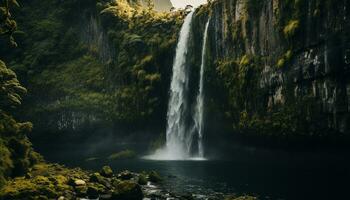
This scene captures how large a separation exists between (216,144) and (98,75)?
100ft

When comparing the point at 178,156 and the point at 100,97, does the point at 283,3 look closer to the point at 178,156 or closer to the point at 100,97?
the point at 178,156

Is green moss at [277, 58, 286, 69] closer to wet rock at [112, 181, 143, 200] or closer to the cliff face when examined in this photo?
the cliff face

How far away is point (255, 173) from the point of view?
4194cm

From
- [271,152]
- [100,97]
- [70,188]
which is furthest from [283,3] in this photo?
[100,97]

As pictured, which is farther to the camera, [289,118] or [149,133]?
[149,133]

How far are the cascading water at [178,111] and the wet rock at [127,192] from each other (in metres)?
31.5

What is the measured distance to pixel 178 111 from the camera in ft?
214

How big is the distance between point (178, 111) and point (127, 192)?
36.1 metres

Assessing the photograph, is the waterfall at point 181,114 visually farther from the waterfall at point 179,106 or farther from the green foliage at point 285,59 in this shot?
the green foliage at point 285,59

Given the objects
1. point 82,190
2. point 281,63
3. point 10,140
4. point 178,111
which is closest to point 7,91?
point 10,140

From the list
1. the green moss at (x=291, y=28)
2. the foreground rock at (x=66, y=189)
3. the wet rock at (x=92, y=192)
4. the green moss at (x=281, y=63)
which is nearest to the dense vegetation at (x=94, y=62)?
the green moss at (x=281, y=63)

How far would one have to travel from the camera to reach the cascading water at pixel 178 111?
63.5 m

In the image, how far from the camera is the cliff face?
1636 inches

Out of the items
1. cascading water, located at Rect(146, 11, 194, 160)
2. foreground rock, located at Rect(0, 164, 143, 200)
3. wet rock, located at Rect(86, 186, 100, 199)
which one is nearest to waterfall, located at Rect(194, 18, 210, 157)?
cascading water, located at Rect(146, 11, 194, 160)
